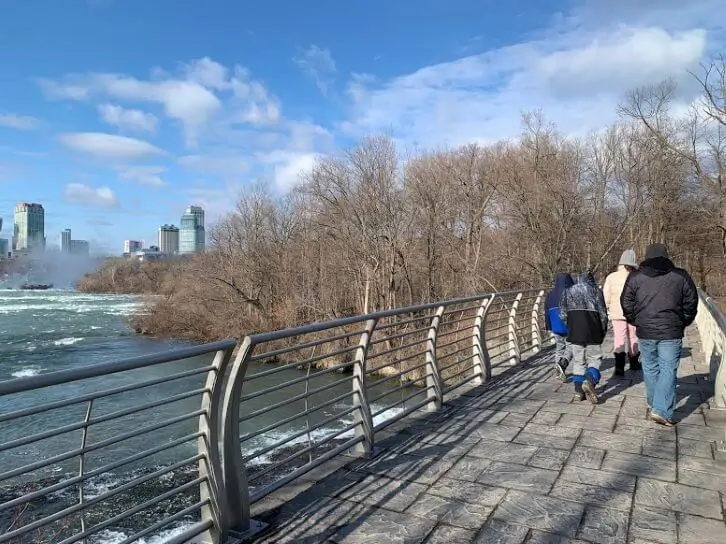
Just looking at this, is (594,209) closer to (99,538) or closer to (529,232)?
(529,232)

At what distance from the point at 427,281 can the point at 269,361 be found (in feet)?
31.9

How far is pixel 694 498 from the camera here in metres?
3.49

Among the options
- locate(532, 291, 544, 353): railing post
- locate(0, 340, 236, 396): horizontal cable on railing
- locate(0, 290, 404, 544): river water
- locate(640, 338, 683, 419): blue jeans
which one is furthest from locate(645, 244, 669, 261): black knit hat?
locate(532, 291, 544, 353): railing post

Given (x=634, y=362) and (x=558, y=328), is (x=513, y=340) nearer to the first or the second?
(x=558, y=328)

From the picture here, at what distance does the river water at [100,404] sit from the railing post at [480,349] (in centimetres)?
230

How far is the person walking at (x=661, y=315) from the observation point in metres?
5.05

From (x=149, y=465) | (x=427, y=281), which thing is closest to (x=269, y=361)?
(x=427, y=281)

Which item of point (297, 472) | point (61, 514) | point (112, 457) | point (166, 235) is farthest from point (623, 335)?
point (166, 235)


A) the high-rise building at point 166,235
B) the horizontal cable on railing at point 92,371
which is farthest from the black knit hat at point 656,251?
the high-rise building at point 166,235

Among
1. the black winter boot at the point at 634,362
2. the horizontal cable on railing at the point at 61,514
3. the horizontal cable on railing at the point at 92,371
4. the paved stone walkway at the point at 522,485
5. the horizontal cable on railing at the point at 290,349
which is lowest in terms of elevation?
the paved stone walkway at the point at 522,485

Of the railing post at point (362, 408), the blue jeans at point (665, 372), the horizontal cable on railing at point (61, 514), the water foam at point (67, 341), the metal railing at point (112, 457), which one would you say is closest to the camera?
the horizontal cable on railing at point (61, 514)

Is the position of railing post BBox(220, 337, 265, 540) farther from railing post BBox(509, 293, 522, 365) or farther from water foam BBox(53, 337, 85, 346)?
water foam BBox(53, 337, 85, 346)

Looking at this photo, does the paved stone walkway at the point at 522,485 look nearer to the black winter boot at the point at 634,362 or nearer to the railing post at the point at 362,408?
the railing post at the point at 362,408

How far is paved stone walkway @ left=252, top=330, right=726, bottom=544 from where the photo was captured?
3.11 meters
